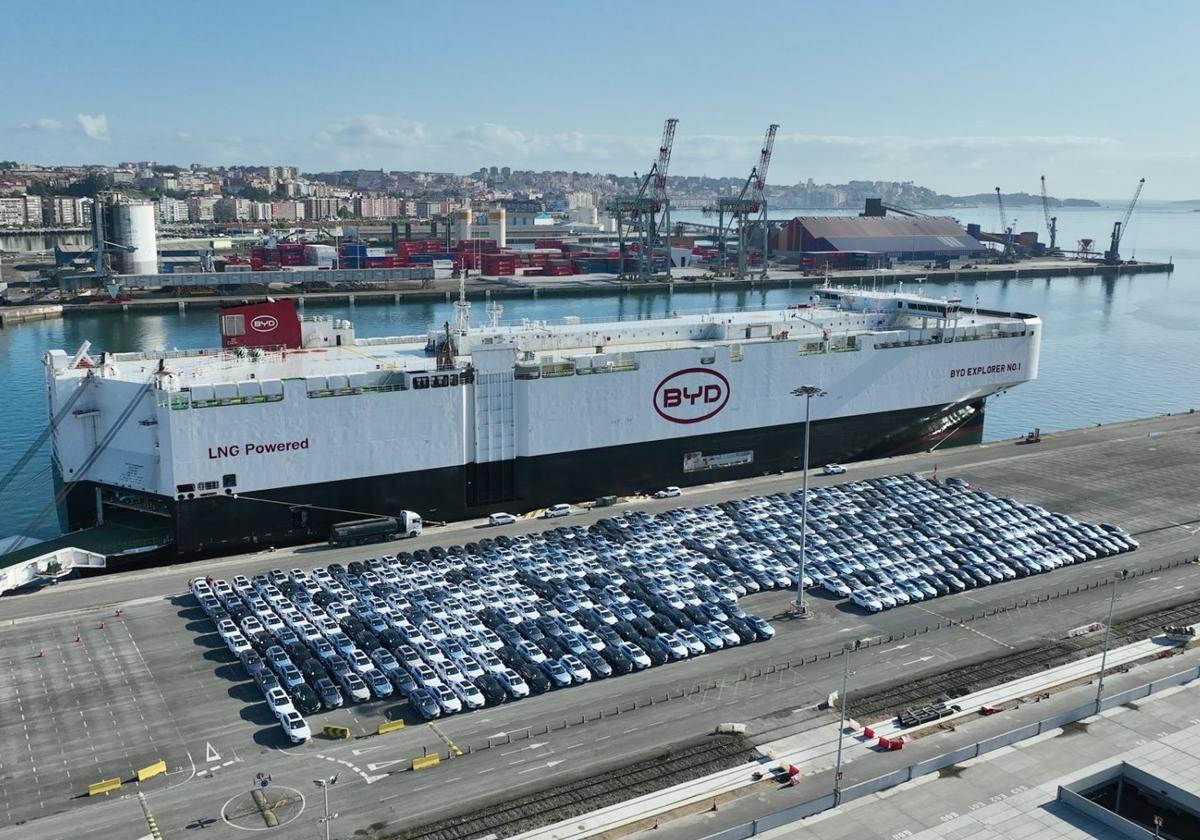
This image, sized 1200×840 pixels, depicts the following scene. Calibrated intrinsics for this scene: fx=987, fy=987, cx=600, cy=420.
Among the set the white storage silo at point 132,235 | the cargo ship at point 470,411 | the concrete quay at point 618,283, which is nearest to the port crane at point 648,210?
the concrete quay at point 618,283

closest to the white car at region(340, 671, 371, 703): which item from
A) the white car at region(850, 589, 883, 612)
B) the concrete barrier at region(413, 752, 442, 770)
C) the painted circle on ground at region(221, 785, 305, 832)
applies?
the concrete barrier at region(413, 752, 442, 770)

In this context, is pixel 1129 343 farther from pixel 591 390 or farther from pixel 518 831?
pixel 518 831

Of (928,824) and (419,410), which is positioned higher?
(419,410)

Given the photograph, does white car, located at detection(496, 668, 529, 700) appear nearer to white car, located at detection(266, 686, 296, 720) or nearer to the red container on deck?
white car, located at detection(266, 686, 296, 720)

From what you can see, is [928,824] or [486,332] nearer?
[928,824]

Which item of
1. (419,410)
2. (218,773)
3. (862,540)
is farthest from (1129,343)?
(218,773)

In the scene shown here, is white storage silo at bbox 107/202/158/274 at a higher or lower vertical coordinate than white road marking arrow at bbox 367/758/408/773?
higher

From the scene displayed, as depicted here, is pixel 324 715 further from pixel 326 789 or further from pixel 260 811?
pixel 326 789
